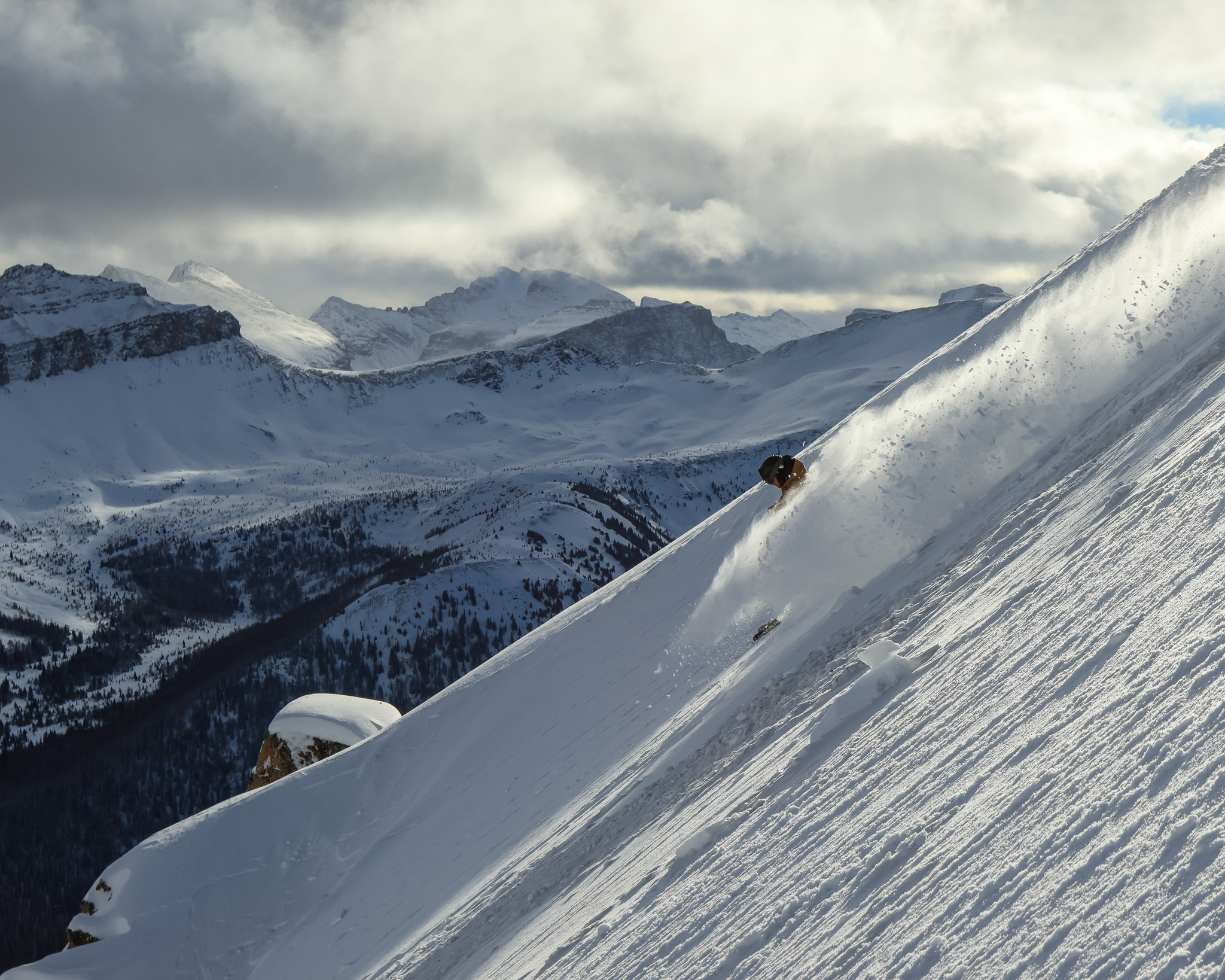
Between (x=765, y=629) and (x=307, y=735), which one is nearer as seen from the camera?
(x=765, y=629)

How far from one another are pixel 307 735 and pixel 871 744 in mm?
28010

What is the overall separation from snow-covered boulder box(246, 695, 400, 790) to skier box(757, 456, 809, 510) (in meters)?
19.5

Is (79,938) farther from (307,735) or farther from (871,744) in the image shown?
(871,744)

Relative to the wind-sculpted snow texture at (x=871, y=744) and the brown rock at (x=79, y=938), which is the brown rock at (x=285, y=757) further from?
the brown rock at (x=79, y=938)

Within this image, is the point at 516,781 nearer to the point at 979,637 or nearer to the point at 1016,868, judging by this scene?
the point at 979,637

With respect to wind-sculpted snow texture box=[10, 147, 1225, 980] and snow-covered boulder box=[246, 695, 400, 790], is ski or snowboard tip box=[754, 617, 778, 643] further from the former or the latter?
snow-covered boulder box=[246, 695, 400, 790]

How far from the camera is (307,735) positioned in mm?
32625

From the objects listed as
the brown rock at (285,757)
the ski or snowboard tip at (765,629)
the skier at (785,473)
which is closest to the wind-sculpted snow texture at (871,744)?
the ski or snowboard tip at (765,629)

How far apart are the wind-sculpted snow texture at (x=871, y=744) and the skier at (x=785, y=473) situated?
2.08 feet

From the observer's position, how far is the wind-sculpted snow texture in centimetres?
569

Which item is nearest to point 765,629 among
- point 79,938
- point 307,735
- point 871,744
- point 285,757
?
point 871,744

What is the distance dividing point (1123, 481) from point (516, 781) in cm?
1250

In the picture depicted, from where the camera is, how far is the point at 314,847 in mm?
24281

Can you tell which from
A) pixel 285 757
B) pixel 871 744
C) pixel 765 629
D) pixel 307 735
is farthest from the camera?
pixel 307 735
